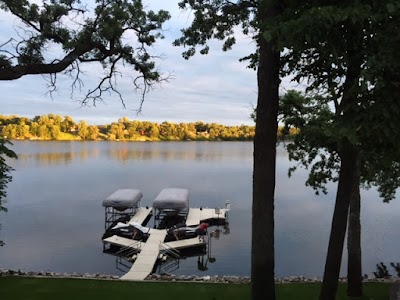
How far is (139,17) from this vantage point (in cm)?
938

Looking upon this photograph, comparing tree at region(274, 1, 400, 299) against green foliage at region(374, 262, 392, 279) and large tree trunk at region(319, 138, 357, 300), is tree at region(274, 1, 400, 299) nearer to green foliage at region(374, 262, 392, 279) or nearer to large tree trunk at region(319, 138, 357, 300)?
large tree trunk at region(319, 138, 357, 300)

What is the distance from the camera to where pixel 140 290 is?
41.5 ft

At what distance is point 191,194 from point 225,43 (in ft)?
139

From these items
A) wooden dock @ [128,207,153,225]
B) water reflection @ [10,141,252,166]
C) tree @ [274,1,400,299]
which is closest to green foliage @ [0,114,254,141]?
water reflection @ [10,141,252,166]

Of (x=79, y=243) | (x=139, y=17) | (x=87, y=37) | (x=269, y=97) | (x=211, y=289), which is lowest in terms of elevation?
(x=79, y=243)

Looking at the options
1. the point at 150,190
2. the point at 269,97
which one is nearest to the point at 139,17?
the point at 269,97

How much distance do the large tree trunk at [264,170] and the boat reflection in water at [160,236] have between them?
1164cm

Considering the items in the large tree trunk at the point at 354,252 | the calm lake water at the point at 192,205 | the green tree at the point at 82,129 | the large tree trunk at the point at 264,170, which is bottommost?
the calm lake water at the point at 192,205

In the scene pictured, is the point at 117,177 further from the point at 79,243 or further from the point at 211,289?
the point at 211,289

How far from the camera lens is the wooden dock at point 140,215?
36.8m

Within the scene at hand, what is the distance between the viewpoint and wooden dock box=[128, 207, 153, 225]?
121 feet

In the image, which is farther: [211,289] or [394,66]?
[211,289]

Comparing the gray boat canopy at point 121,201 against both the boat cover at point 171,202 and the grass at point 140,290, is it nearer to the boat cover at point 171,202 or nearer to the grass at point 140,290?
the boat cover at point 171,202

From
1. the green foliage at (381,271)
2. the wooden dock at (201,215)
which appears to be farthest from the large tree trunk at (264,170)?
the wooden dock at (201,215)
